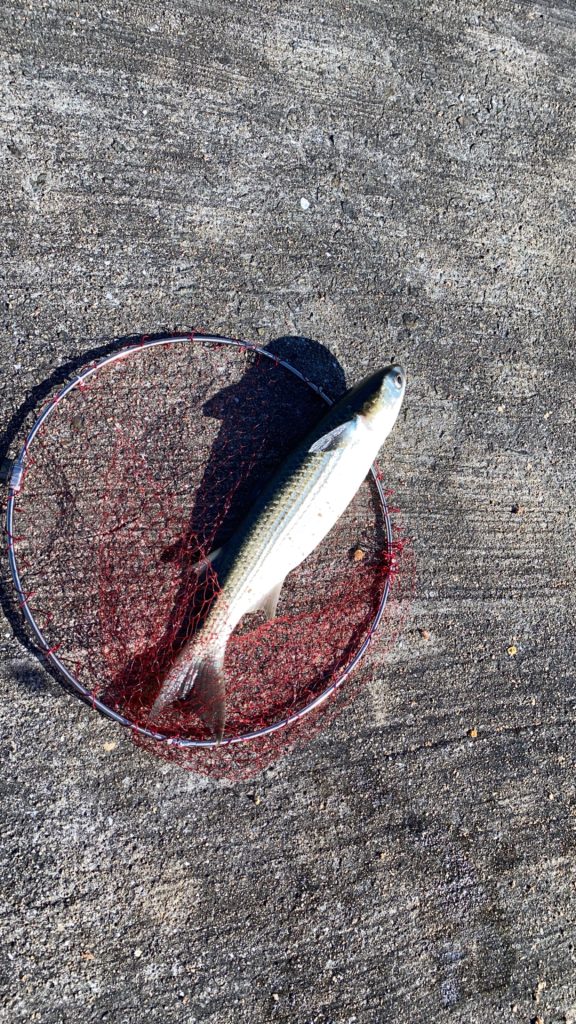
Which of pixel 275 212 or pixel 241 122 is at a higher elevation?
pixel 241 122

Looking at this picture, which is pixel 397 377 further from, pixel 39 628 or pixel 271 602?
pixel 39 628

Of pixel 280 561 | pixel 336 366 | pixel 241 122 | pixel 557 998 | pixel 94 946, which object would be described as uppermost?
pixel 241 122

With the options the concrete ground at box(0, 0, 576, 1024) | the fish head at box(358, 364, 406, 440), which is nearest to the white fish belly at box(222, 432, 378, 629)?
the fish head at box(358, 364, 406, 440)

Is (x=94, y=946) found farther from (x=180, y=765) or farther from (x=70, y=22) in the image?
(x=70, y=22)

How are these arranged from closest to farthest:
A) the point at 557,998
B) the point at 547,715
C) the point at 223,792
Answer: the point at 223,792
the point at 557,998
the point at 547,715

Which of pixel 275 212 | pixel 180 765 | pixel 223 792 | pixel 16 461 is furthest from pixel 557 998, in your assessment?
pixel 275 212

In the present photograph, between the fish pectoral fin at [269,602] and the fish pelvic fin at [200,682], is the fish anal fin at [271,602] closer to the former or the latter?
the fish pectoral fin at [269,602]
